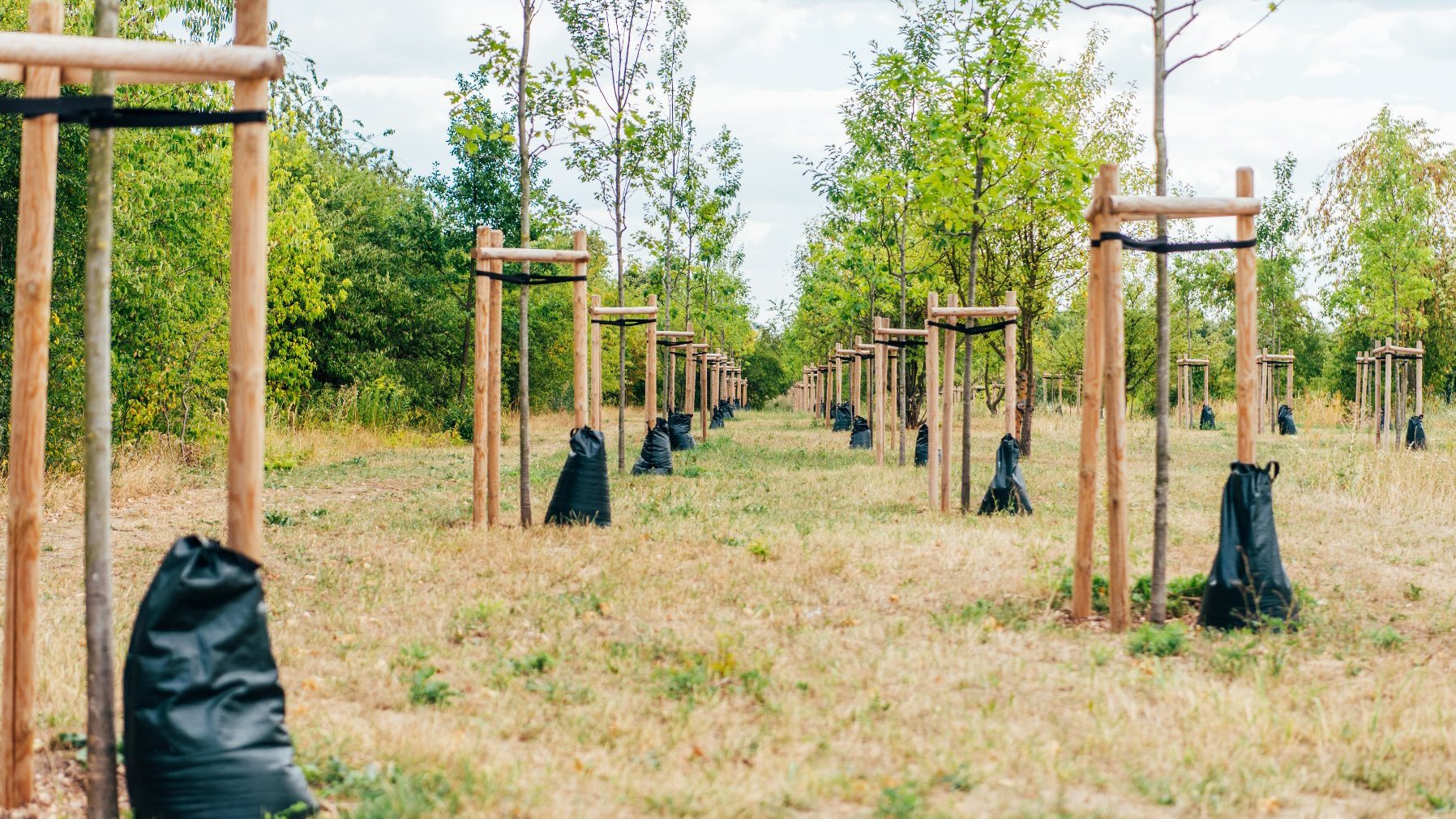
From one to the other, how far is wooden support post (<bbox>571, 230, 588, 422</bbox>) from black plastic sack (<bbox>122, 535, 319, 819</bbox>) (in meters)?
6.33

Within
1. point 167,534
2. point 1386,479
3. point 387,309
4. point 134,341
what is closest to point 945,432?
point 1386,479

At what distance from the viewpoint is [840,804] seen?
12.4ft

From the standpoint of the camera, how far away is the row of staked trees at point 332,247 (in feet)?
38.8

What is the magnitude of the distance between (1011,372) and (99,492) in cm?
903

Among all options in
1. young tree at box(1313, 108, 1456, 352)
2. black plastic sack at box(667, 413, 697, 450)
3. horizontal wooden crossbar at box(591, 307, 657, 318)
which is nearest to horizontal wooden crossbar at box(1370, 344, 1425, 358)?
young tree at box(1313, 108, 1456, 352)

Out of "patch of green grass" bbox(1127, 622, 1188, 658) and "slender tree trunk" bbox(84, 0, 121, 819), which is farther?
"patch of green grass" bbox(1127, 622, 1188, 658)

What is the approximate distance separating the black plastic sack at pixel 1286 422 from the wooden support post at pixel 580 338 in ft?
80.2

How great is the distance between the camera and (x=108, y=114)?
11.8ft

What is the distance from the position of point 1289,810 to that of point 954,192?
8.28 meters

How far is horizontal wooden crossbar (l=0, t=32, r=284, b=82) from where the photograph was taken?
141 inches

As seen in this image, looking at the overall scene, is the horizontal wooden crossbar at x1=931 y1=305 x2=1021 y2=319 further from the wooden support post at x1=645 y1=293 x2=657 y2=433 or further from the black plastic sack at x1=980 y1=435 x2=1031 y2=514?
the wooden support post at x1=645 y1=293 x2=657 y2=433

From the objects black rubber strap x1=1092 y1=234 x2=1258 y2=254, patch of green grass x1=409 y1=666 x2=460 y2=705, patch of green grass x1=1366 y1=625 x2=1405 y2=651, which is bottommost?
patch of green grass x1=409 y1=666 x2=460 y2=705

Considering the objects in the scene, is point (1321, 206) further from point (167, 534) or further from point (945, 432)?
point (167, 534)

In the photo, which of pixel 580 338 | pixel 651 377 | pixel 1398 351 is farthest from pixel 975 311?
pixel 1398 351
